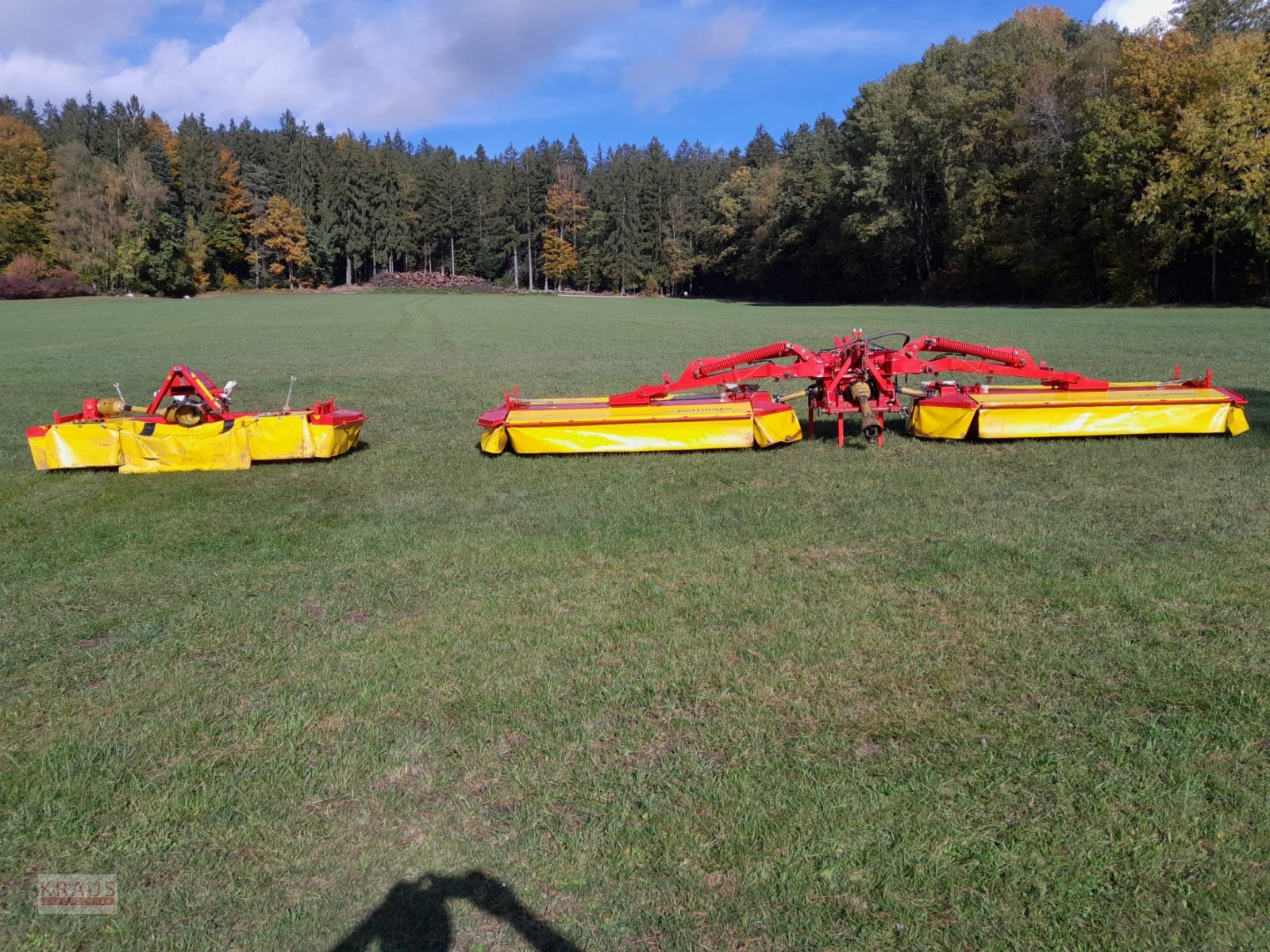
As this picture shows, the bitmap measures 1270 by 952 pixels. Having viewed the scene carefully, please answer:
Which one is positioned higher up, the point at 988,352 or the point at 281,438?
the point at 988,352

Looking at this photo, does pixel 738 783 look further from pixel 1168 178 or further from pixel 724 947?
pixel 1168 178

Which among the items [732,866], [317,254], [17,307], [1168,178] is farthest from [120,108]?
[732,866]

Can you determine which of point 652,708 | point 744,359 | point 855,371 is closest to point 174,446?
point 744,359

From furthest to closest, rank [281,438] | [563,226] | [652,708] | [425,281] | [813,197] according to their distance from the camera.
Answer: [563,226] < [425,281] < [813,197] < [281,438] < [652,708]

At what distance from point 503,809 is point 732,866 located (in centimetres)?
101

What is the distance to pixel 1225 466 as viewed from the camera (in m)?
9.01

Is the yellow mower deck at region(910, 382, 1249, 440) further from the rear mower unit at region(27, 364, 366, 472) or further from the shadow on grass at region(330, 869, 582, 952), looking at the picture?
the shadow on grass at region(330, 869, 582, 952)

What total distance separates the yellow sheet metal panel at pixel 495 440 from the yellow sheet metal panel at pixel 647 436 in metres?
0.24

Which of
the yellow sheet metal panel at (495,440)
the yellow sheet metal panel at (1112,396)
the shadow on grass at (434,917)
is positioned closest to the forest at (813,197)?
the yellow sheet metal panel at (1112,396)

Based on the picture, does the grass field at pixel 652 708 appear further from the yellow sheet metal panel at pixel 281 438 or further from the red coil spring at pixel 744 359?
the red coil spring at pixel 744 359

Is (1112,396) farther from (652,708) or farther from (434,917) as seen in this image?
(434,917)

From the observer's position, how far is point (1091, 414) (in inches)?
406

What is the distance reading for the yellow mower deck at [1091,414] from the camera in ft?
33.6

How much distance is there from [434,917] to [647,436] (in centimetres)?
747
